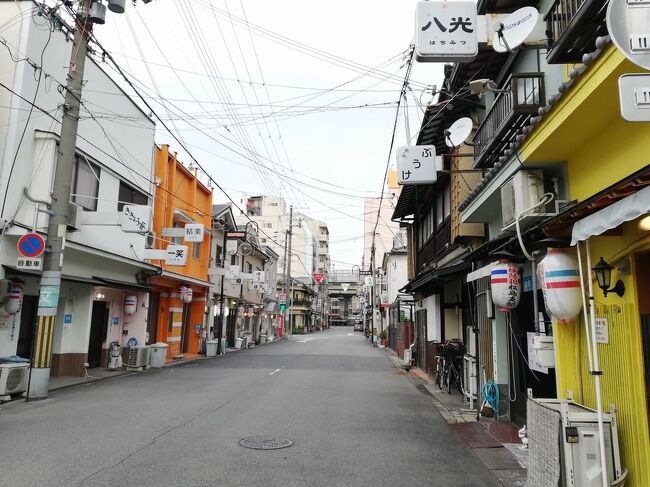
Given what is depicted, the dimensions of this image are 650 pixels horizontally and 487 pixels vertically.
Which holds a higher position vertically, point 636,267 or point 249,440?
point 636,267

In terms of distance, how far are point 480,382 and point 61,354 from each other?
13.0 metres

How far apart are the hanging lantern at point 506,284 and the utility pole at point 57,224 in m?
10.4

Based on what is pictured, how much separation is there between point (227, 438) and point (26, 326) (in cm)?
946

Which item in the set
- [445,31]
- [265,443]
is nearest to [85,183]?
[265,443]

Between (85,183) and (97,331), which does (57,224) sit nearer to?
(85,183)

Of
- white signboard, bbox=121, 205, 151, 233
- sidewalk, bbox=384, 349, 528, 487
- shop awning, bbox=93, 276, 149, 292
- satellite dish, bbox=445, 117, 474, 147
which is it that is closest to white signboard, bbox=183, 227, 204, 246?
shop awning, bbox=93, 276, 149, 292

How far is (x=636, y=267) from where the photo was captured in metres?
5.14

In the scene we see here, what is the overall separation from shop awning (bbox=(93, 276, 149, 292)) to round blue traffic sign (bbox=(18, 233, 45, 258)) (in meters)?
4.66

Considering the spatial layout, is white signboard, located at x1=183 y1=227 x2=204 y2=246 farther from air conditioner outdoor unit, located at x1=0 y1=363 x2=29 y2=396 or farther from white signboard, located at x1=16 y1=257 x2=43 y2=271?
air conditioner outdoor unit, located at x1=0 y1=363 x2=29 y2=396

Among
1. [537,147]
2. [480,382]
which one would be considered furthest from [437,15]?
[480,382]

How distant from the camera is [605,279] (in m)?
5.32

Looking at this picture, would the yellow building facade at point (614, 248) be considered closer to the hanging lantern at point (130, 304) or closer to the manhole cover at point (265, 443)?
the manhole cover at point (265, 443)

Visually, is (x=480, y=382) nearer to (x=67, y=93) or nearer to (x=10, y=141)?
(x=67, y=93)

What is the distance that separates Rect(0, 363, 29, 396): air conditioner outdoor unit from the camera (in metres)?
10.7
